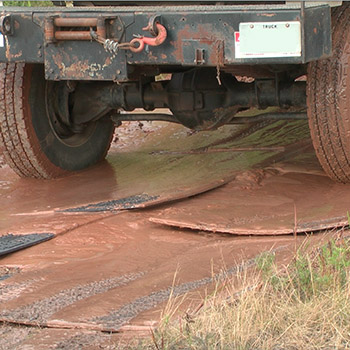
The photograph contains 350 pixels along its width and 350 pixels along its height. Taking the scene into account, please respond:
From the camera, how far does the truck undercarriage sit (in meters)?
4.57

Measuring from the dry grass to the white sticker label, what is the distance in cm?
133

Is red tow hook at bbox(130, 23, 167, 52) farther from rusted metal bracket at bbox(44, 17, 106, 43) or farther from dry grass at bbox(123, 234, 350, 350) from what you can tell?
dry grass at bbox(123, 234, 350, 350)

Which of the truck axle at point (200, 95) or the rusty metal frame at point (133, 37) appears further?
the truck axle at point (200, 95)

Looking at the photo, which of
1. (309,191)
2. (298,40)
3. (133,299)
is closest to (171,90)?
(309,191)

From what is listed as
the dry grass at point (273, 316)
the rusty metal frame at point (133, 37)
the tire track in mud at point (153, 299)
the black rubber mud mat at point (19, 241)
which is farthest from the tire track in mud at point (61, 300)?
the rusty metal frame at point (133, 37)

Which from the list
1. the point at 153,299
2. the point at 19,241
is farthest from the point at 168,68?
the point at 153,299

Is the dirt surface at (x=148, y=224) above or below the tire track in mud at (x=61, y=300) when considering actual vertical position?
above

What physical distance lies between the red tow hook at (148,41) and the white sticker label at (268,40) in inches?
15.5

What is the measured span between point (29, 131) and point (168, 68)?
3.44 feet

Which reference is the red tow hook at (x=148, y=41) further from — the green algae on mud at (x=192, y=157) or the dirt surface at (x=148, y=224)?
the green algae on mud at (x=192, y=157)

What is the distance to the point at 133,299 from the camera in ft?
11.9

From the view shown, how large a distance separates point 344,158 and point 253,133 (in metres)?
2.19

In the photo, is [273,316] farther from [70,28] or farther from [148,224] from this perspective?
[70,28]

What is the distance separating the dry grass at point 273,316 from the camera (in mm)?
3105
